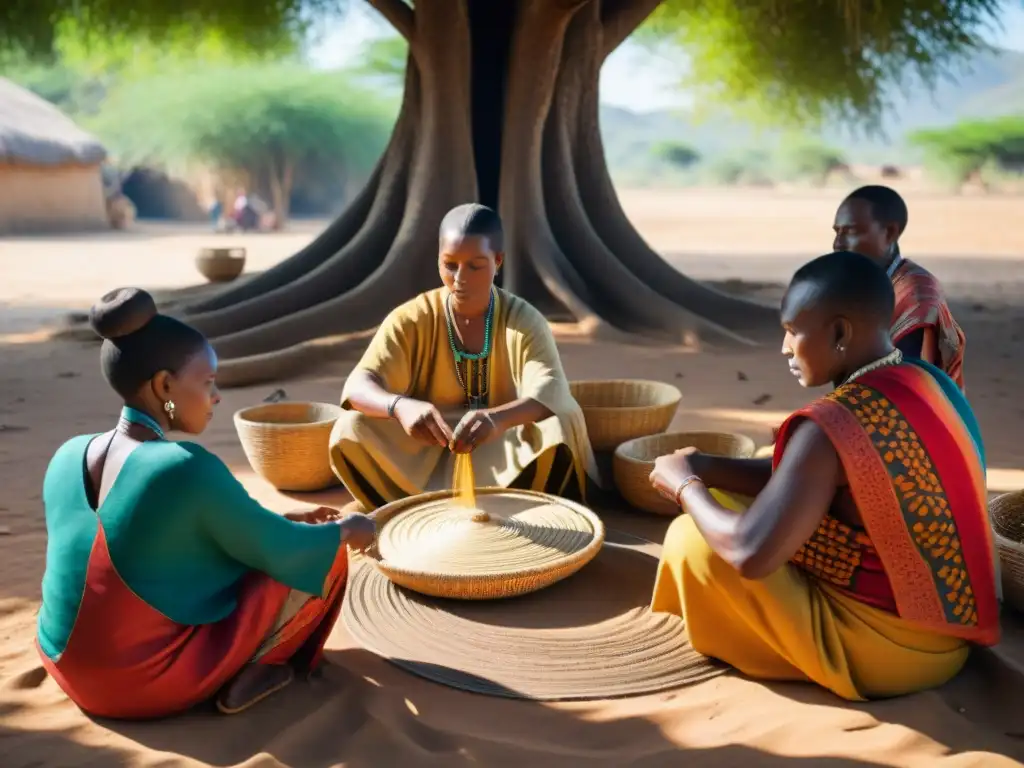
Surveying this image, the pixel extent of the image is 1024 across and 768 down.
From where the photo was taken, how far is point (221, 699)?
2.34 m

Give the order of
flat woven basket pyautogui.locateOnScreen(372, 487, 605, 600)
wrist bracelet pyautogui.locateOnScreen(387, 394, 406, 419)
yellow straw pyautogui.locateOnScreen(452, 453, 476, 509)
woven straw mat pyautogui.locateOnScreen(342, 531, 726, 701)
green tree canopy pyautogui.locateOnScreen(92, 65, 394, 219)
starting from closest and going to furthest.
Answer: woven straw mat pyautogui.locateOnScreen(342, 531, 726, 701)
flat woven basket pyautogui.locateOnScreen(372, 487, 605, 600)
yellow straw pyautogui.locateOnScreen(452, 453, 476, 509)
wrist bracelet pyautogui.locateOnScreen(387, 394, 406, 419)
green tree canopy pyautogui.locateOnScreen(92, 65, 394, 219)

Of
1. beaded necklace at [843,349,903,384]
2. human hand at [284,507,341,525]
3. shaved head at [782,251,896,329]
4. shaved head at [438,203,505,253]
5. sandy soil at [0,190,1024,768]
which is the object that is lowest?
sandy soil at [0,190,1024,768]

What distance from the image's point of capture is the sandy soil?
2195 mm

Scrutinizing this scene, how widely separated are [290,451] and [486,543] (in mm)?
1179

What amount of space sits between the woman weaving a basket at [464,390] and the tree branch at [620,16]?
5.16 meters

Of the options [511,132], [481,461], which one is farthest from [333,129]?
[481,461]

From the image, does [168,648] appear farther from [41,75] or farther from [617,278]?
[41,75]

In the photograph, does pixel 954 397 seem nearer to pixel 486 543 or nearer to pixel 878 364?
pixel 878 364

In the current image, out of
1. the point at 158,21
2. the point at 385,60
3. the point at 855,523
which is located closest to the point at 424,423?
the point at 855,523

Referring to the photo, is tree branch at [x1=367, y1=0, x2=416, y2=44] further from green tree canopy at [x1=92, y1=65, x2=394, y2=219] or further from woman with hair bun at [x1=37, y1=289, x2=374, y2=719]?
green tree canopy at [x1=92, y1=65, x2=394, y2=219]

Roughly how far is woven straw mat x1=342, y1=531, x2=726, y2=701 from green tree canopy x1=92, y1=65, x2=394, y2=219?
25.3 meters

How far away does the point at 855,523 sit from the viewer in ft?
7.57

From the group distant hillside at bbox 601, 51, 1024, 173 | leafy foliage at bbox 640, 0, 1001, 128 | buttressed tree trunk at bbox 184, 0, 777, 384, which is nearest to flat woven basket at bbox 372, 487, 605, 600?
buttressed tree trunk at bbox 184, 0, 777, 384

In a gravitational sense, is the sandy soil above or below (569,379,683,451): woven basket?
below
